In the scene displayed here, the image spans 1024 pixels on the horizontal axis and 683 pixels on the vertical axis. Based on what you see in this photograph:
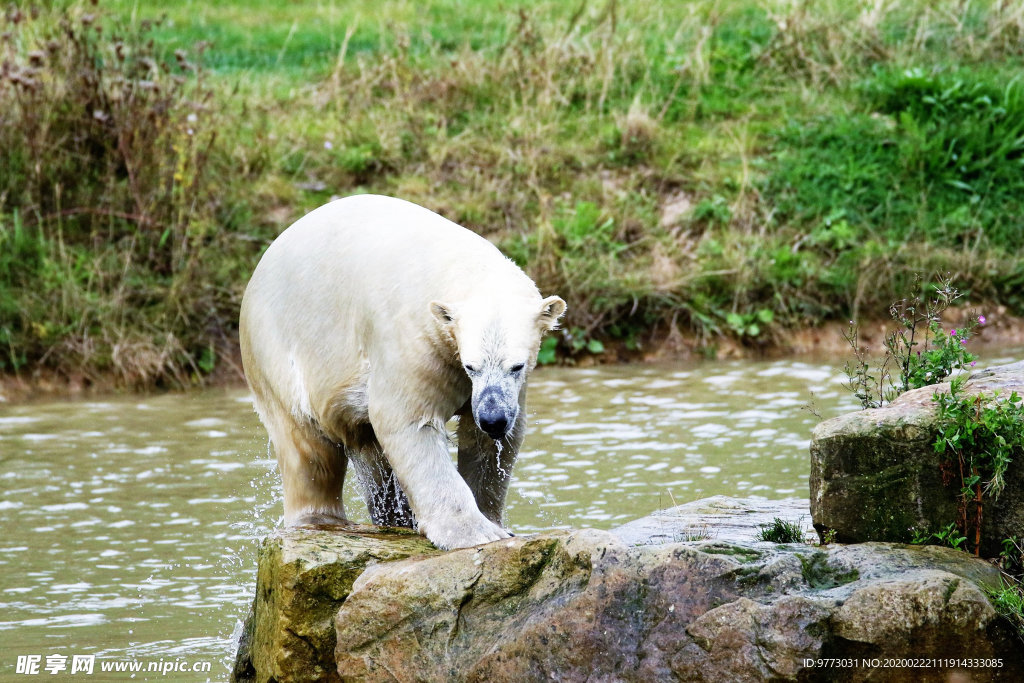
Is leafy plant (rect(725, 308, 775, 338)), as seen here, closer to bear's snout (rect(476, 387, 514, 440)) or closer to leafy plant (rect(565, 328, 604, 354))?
leafy plant (rect(565, 328, 604, 354))

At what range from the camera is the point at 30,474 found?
8.28m

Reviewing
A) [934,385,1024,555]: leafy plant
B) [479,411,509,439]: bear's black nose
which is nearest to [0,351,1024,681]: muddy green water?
[479,411,509,439]: bear's black nose

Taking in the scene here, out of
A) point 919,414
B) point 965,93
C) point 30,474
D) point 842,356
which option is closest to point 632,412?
point 842,356

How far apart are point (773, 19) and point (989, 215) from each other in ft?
12.8

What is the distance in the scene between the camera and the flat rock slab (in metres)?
4.98

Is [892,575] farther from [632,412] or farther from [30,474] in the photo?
[30,474]

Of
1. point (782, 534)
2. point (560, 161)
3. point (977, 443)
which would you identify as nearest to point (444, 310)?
point (782, 534)

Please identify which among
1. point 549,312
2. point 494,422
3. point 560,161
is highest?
point 560,161

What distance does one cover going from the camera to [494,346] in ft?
14.5

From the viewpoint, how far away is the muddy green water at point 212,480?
19.4 feet

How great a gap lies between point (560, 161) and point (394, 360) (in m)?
8.46

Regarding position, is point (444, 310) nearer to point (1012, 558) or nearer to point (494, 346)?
point (494, 346)

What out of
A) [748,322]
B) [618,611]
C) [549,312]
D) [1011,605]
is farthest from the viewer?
[748,322]

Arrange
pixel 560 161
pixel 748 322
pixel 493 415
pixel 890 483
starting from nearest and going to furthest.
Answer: pixel 493 415 < pixel 890 483 < pixel 748 322 < pixel 560 161
